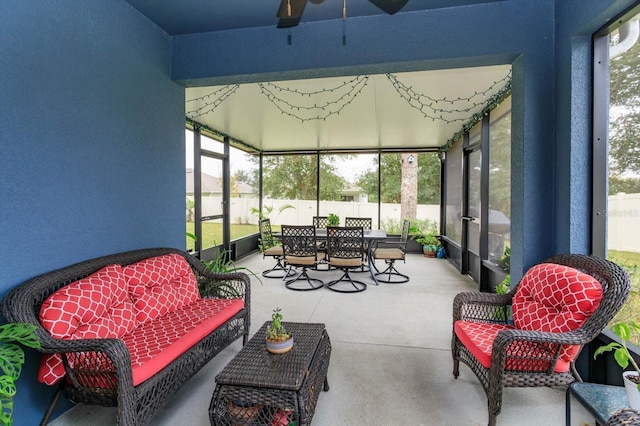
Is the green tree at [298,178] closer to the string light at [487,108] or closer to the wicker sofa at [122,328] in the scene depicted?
the string light at [487,108]

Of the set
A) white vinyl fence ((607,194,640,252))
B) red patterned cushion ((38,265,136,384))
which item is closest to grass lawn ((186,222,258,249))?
red patterned cushion ((38,265,136,384))

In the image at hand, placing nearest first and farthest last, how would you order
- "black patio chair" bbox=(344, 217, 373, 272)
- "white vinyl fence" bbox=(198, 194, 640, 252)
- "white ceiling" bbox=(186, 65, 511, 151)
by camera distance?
"white ceiling" bbox=(186, 65, 511, 151) < "black patio chair" bbox=(344, 217, 373, 272) < "white vinyl fence" bbox=(198, 194, 640, 252)

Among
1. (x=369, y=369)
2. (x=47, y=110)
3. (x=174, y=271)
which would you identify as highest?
(x=47, y=110)

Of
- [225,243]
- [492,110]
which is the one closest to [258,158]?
[225,243]

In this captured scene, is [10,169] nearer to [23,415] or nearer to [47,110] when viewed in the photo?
[47,110]

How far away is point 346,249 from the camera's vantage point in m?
4.37

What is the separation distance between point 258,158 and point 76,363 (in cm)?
672

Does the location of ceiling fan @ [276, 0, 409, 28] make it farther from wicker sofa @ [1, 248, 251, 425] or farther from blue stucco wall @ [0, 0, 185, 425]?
wicker sofa @ [1, 248, 251, 425]

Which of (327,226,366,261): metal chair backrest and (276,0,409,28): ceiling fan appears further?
(327,226,366,261): metal chair backrest

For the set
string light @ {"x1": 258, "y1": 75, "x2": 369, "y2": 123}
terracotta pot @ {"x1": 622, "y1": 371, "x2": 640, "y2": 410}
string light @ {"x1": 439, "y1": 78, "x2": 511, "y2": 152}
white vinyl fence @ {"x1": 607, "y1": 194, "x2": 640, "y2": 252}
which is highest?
string light @ {"x1": 258, "y1": 75, "x2": 369, "y2": 123}

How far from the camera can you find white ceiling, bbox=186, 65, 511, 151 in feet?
11.1

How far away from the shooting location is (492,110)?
13.4 ft

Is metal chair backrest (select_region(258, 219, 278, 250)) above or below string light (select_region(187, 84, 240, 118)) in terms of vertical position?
below

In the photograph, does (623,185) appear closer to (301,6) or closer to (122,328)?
(301,6)
